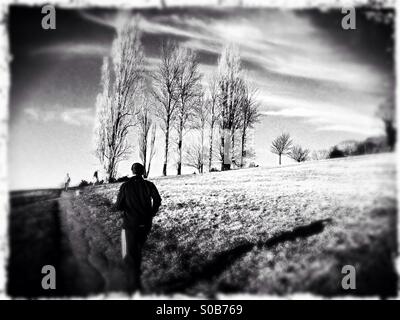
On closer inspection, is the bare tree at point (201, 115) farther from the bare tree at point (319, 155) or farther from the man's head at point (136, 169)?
the man's head at point (136, 169)

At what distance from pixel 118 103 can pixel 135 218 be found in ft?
16.2

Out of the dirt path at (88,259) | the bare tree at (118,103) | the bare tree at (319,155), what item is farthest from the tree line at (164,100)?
the bare tree at (319,155)

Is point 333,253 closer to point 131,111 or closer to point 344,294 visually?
point 344,294

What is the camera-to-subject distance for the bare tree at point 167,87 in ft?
24.2

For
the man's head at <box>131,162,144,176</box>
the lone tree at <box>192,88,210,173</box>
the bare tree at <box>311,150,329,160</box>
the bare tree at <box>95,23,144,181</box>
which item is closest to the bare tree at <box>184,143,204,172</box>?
the lone tree at <box>192,88,210,173</box>

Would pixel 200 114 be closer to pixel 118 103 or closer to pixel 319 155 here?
pixel 118 103

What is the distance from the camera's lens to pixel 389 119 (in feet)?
17.8

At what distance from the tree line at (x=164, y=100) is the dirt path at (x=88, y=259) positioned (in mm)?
2298

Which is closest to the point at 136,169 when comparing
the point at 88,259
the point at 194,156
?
the point at 88,259

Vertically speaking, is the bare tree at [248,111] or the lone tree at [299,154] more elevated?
the bare tree at [248,111]

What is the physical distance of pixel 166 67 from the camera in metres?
8.02

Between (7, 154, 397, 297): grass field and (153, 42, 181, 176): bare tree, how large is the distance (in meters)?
2.37

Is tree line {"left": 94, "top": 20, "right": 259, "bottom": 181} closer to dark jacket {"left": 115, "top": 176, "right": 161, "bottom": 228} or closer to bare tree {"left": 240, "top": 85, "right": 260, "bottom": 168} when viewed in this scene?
bare tree {"left": 240, "top": 85, "right": 260, "bottom": 168}

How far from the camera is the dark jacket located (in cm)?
462
